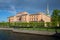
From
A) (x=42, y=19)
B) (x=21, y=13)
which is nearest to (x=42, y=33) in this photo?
(x=42, y=19)

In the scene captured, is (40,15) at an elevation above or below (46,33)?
above

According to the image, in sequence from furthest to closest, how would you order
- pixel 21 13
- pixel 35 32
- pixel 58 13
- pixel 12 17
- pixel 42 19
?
pixel 21 13 → pixel 12 17 → pixel 42 19 → pixel 58 13 → pixel 35 32

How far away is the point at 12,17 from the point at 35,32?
849 inches

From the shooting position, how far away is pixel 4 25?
30250mm

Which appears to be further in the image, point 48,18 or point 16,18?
point 16,18

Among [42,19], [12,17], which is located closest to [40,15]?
[42,19]

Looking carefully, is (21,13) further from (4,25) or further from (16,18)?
(4,25)

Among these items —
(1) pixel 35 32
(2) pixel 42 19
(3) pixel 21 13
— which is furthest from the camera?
(3) pixel 21 13

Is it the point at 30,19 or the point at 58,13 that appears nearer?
the point at 58,13

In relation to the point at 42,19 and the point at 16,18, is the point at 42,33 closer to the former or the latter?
the point at 42,19

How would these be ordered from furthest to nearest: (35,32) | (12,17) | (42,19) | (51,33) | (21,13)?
1. (21,13)
2. (12,17)
3. (42,19)
4. (35,32)
5. (51,33)

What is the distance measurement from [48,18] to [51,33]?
17.4 metres

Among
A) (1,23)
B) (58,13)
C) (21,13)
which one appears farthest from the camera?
(21,13)

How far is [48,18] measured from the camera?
104 feet
